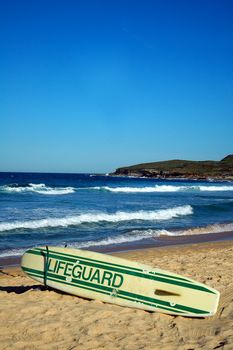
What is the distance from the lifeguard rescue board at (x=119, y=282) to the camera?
216 inches

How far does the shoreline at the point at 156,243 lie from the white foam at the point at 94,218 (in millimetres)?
4078

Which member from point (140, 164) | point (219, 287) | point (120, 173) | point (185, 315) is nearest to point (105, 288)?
point (185, 315)

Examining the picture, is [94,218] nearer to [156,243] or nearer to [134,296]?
[156,243]

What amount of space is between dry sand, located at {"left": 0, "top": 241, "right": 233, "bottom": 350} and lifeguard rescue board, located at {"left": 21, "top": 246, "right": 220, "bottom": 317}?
0.47 feet

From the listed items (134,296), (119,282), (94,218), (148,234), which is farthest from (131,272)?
(94,218)

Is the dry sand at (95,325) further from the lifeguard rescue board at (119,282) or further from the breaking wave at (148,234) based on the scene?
the breaking wave at (148,234)

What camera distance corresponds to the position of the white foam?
1464cm

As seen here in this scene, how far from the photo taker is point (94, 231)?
48.0 feet

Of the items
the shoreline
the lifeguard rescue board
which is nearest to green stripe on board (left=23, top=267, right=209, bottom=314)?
the lifeguard rescue board

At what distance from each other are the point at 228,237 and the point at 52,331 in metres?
10.7

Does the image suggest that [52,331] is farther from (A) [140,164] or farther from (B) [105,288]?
(A) [140,164]

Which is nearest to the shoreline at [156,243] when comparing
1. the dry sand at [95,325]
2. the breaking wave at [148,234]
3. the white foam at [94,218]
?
the breaking wave at [148,234]

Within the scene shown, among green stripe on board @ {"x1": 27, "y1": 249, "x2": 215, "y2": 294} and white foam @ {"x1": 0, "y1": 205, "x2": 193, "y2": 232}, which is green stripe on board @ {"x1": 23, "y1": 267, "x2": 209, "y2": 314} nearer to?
green stripe on board @ {"x1": 27, "y1": 249, "x2": 215, "y2": 294}

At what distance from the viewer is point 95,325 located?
16.1 ft
